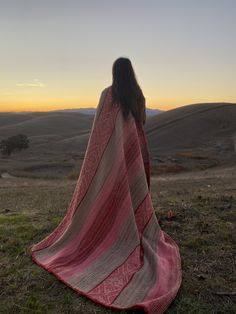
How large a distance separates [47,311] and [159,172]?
31.1 m

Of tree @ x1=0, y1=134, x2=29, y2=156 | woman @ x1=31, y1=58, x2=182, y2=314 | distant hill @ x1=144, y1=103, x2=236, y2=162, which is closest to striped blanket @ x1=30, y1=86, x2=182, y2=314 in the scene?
woman @ x1=31, y1=58, x2=182, y2=314

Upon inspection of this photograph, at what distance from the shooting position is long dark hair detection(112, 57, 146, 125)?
5316 millimetres

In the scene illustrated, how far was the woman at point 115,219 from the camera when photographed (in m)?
4.60

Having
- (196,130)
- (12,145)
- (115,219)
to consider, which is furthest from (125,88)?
(196,130)

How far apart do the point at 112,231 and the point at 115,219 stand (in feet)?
0.46

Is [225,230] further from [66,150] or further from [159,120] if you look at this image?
[159,120]

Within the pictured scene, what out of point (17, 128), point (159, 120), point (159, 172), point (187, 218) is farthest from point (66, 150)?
point (187, 218)

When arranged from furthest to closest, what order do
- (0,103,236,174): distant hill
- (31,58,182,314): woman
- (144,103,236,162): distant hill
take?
1. (144,103,236,162): distant hill
2. (0,103,236,174): distant hill
3. (31,58,182,314): woman

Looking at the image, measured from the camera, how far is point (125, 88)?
17.5ft

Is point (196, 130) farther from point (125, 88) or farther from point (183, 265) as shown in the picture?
point (183, 265)

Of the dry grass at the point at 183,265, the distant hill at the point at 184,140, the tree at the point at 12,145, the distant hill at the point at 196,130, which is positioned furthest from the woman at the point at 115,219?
the tree at the point at 12,145

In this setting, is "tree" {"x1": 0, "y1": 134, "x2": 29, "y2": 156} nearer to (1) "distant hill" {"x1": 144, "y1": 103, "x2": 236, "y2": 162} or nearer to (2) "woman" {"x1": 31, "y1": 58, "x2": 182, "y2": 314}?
(1) "distant hill" {"x1": 144, "y1": 103, "x2": 236, "y2": 162}

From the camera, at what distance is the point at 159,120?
7369 centimetres

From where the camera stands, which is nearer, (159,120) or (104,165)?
(104,165)
